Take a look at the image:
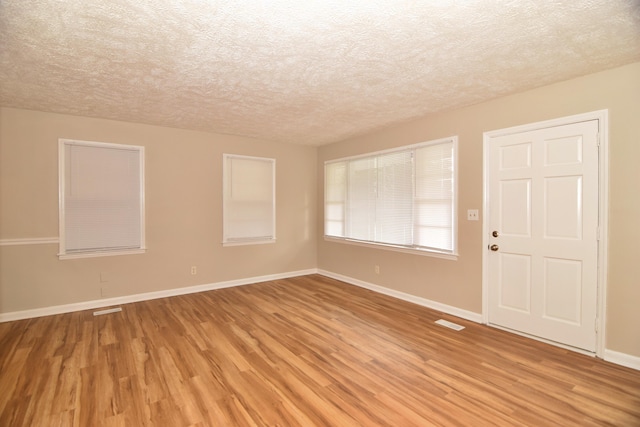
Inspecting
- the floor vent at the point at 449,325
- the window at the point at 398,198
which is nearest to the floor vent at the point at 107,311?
the window at the point at 398,198

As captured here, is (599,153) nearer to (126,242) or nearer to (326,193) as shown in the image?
(326,193)

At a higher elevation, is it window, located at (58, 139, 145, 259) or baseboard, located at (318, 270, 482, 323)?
window, located at (58, 139, 145, 259)

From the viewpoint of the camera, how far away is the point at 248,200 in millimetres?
5516

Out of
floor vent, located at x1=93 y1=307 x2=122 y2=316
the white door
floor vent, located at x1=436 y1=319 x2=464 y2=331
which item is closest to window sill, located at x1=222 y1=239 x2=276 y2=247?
floor vent, located at x1=93 y1=307 x2=122 y2=316

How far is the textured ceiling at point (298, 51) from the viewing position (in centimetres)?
191

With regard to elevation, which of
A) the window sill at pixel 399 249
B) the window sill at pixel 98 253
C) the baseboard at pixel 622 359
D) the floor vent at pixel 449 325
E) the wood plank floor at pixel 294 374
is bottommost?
the wood plank floor at pixel 294 374

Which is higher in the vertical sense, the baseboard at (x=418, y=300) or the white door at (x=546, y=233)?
the white door at (x=546, y=233)

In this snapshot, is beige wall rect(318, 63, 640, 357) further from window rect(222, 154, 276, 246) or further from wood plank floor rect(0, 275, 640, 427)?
window rect(222, 154, 276, 246)

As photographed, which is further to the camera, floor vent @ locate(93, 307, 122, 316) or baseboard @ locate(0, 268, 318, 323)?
floor vent @ locate(93, 307, 122, 316)

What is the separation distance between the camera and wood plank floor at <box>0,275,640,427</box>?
2033mm

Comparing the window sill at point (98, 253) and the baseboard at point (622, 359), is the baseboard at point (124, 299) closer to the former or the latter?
the window sill at point (98, 253)

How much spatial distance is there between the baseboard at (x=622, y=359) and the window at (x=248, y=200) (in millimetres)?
4697

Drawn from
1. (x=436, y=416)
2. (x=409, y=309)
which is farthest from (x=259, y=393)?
(x=409, y=309)

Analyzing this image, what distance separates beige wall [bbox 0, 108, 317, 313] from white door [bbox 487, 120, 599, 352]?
141 inches
